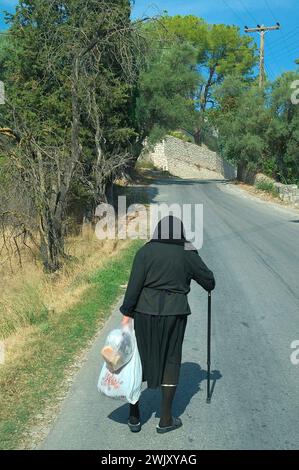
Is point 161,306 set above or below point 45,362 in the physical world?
above

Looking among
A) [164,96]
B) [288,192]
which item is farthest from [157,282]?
[164,96]

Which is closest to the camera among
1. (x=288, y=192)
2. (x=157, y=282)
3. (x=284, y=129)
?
(x=157, y=282)

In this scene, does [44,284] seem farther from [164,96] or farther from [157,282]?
[164,96]

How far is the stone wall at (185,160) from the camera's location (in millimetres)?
54750

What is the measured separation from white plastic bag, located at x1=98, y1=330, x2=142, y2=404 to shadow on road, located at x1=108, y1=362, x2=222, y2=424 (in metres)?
0.49

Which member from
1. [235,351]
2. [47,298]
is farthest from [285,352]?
[47,298]

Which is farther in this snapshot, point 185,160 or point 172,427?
point 185,160

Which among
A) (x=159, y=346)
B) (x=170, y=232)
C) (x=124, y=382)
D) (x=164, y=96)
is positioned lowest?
(x=124, y=382)

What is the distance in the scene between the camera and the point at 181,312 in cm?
472

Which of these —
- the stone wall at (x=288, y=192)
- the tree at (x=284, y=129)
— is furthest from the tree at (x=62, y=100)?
the tree at (x=284, y=129)

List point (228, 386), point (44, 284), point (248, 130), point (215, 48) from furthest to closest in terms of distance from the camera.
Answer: point (215, 48) → point (248, 130) → point (44, 284) → point (228, 386)

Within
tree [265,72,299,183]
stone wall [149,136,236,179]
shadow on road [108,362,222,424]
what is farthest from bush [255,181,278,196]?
shadow on road [108,362,222,424]

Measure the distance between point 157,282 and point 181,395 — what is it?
1473mm

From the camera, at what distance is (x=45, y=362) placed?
21.4 ft
